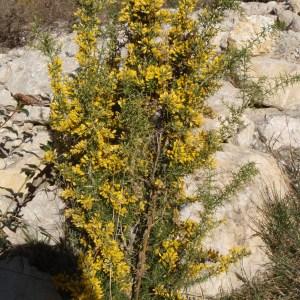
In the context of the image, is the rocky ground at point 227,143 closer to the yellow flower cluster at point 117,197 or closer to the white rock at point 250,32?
the white rock at point 250,32

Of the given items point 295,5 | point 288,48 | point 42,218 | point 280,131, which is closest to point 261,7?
point 295,5

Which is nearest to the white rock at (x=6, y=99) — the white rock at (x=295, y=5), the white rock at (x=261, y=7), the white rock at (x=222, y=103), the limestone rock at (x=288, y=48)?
the white rock at (x=222, y=103)

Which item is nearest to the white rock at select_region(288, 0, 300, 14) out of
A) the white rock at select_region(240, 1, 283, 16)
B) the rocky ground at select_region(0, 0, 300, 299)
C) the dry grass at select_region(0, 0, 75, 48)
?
the white rock at select_region(240, 1, 283, 16)

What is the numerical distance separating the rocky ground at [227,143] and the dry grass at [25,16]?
1314mm

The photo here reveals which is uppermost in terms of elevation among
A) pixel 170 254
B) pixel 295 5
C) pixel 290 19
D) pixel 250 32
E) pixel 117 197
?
pixel 295 5

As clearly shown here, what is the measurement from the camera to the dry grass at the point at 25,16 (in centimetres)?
656

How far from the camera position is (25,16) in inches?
268

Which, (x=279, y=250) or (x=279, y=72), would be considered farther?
(x=279, y=72)

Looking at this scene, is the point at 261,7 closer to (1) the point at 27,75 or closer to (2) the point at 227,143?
(2) the point at 227,143

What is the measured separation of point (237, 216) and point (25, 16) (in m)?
4.87

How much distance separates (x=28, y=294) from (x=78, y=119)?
1.19 m

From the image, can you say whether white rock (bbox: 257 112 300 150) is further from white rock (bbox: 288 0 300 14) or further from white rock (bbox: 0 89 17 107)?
white rock (bbox: 288 0 300 14)

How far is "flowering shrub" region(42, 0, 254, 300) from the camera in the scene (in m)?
2.68

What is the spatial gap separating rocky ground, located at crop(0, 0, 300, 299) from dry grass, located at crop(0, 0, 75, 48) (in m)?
1.31
